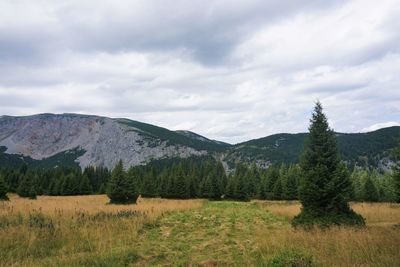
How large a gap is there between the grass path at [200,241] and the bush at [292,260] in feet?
2.76

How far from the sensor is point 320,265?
6.42 meters

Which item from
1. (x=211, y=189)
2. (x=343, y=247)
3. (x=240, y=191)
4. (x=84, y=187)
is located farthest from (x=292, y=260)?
(x=84, y=187)

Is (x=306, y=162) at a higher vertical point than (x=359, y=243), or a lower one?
higher

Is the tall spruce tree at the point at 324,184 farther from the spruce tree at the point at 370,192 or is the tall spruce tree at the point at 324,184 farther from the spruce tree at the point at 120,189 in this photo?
the spruce tree at the point at 370,192

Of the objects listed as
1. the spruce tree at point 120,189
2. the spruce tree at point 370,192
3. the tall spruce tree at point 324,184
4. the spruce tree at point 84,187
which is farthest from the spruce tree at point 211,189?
the tall spruce tree at point 324,184

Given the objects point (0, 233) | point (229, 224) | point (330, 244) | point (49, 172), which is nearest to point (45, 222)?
point (0, 233)

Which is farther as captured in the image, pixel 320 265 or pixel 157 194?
pixel 157 194

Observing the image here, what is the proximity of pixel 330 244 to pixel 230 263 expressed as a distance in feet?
8.77

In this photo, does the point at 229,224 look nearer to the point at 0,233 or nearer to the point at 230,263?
the point at 230,263

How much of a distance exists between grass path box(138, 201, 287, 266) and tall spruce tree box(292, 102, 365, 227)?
2041 mm

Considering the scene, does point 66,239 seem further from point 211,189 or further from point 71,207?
point 211,189

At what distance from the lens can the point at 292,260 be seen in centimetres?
624

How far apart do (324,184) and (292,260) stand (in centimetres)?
759

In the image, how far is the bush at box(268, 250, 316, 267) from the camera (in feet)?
20.4
